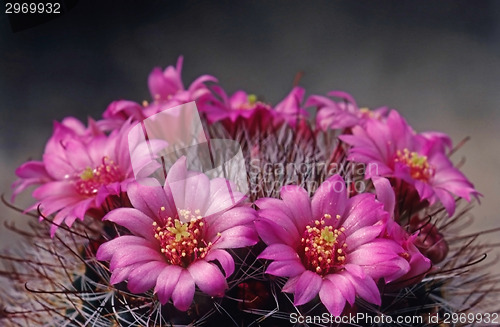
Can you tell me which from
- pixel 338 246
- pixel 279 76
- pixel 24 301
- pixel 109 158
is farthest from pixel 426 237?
pixel 279 76

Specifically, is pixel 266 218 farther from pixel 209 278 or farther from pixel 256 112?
pixel 256 112

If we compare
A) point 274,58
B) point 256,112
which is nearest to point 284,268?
point 256,112

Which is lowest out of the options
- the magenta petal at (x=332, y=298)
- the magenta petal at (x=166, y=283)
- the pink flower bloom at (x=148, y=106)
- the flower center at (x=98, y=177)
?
the magenta petal at (x=332, y=298)

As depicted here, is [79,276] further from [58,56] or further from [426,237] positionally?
[58,56]

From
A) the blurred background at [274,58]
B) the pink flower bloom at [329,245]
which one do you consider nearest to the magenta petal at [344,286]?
the pink flower bloom at [329,245]

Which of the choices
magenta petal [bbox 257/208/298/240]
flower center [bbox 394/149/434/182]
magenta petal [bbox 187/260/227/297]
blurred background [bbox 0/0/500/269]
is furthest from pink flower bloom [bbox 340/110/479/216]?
blurred background [bbox 0/0/500/269]

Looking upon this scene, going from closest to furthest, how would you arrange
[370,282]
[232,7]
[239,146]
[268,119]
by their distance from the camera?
[370,282] < [239,146] < [268,119] < [232,7]

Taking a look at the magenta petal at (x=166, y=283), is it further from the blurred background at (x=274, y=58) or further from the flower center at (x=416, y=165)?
the blurred background at (x=274, y=58)
